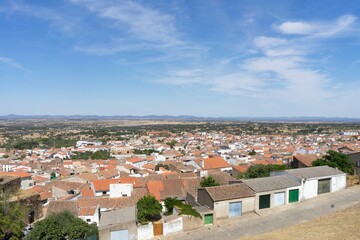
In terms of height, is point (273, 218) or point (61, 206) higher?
point (273, 218)

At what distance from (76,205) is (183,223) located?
1309 cm

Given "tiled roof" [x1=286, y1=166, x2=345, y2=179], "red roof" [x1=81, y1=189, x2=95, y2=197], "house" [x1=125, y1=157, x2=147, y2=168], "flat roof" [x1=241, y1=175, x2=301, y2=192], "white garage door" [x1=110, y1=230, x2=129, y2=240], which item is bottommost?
"house" [x1=125, y1=157, x2=147, y2=168]

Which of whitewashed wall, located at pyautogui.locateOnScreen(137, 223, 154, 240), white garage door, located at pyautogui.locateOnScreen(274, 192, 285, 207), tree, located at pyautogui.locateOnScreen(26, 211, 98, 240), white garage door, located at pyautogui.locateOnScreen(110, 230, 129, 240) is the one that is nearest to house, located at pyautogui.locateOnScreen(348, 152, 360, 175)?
white garage door, located at pyautogui.locateOnScreen(274, 192, 285, 207)

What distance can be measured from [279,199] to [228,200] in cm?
552

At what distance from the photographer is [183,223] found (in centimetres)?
2573

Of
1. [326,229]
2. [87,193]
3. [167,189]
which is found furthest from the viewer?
[87,193]

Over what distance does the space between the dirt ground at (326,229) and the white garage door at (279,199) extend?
4535mm

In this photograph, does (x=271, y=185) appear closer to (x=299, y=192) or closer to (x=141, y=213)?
(x=299, y=192)

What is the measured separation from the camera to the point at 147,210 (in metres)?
27.5

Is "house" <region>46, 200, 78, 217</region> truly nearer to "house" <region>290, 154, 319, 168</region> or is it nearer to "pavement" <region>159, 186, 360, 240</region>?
A: "pavement" <region>159, 186, 360, 240</region>

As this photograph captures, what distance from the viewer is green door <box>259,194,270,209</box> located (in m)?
29.2

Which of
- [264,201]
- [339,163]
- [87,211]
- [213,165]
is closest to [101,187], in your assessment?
[87,211]

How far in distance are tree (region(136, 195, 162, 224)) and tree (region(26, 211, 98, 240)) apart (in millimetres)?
3839

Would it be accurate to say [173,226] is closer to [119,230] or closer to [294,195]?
[119,230]
